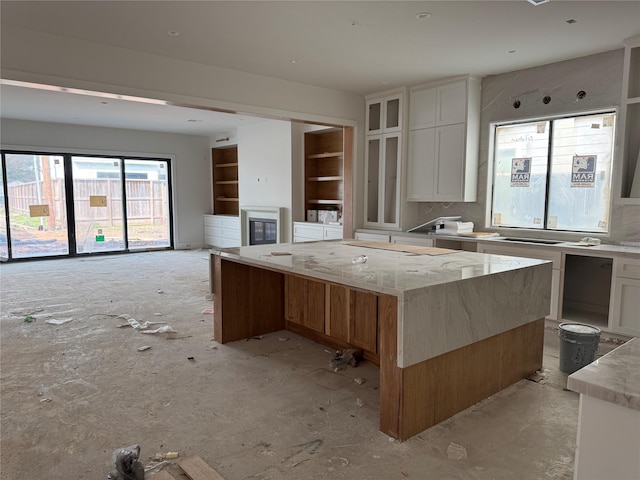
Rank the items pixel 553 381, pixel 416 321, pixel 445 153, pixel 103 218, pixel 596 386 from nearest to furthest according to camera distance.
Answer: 1. pixel 596 386
2. pixel 416 321
3. pixel 553 381
4. pixel 445 153
5. pixel 103 218

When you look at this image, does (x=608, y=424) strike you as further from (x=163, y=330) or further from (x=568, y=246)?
(x=163, y=330)

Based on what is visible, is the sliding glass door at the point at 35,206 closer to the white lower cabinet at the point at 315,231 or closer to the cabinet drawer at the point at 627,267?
the white lower cabinet at the point at 315,231

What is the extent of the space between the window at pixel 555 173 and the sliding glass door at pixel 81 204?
24.5 feet

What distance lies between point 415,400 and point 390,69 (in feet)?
13.0

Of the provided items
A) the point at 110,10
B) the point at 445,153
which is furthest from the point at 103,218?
the point at 445,153

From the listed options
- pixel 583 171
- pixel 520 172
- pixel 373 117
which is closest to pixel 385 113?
pixel 373 117

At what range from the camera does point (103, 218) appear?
9273 millimetres

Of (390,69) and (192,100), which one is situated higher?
(390,69)

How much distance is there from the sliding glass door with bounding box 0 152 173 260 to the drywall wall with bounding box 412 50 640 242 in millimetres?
6788

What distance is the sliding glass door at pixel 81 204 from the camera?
8.27 metres

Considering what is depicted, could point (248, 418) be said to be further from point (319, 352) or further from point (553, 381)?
point (553, 381)

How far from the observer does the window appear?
14.9ft

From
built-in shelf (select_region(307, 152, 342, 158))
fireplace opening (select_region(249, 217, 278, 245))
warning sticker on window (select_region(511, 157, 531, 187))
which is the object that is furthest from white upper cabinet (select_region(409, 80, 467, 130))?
fireplace opening (select_region(249, 217, 278, 245))

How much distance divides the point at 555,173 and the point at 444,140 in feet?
4.44
